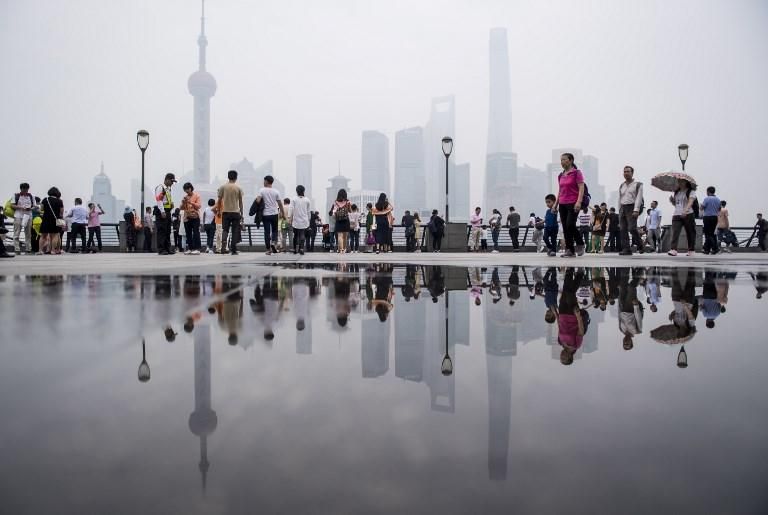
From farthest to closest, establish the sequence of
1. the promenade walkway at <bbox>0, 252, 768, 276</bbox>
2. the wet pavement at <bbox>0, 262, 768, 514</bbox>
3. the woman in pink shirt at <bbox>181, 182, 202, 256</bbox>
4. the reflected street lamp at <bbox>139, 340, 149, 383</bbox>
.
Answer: the woman in pink shirt at <bbox>181, 182, 202, 256</bbox>
the promenade walkway at <bbox>0, 252, 768, 276</bbox>
the reflected street lamp at <bbox>139, 340, 149, 383</bbox>
the wet pavement at <bbox>0, 262, 768, 514</bbox>

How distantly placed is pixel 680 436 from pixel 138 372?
1.25 metres

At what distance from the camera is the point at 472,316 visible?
2.77 meters

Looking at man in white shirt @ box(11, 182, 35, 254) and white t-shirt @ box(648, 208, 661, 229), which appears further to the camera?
white t-shirt @ box(648, 208, 661, 229)

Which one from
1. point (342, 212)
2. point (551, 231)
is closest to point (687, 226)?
point (551, 231)

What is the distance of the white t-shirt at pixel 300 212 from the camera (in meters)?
14.2

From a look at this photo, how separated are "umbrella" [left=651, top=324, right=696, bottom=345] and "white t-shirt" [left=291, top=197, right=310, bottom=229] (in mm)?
12361

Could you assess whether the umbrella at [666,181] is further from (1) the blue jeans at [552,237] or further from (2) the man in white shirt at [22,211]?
(2) the man in white shirt at [22,211]

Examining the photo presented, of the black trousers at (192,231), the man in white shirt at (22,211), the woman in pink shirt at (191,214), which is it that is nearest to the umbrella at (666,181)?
the woman in pink shirt at (191,214)

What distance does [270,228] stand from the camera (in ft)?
45.4

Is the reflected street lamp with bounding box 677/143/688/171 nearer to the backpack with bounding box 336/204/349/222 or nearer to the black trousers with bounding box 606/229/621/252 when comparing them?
the black trousers with bounding box 606/229/621/252

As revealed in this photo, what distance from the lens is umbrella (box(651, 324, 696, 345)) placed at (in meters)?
2.07

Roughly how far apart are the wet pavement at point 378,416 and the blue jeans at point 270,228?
1107cm

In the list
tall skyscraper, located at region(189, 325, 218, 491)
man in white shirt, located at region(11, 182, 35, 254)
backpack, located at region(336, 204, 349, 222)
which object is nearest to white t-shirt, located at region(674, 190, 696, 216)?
backpack, located at region(336, 204, 349, 222)

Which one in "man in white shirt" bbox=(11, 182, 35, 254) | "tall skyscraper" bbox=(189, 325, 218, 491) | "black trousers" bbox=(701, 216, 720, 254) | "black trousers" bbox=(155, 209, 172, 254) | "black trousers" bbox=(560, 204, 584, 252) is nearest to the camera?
"tall skyscraper" bbox=(189, 325, 218, 491)
